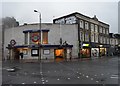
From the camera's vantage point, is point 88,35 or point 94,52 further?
point 94,52

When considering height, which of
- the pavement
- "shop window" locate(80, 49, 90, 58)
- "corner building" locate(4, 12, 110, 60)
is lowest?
the pavement

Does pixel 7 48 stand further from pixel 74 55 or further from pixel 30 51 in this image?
pixel 74 55

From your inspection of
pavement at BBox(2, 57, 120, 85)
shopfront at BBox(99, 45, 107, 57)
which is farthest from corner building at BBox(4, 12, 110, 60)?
pavement at BBox(2, 57, 120, 85)

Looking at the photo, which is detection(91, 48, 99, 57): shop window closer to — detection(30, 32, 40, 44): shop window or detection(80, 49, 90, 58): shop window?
detection(80, 49, 90, 58): shop window

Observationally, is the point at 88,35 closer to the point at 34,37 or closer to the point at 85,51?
the point at 85,51

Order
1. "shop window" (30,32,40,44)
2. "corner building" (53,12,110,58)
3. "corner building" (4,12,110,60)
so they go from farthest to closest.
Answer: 1. "corner building" (53,12,110,58)
2. "shop window" (30,32,40,44)
3. "corner building" (4,12,110,60)

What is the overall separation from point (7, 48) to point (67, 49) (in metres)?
15.6

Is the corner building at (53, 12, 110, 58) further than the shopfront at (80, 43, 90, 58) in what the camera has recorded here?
No

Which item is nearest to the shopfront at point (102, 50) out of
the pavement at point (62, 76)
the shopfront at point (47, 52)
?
the shopfront at point (47, 52)

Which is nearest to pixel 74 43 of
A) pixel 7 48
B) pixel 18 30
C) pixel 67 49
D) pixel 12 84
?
pixel 67 49

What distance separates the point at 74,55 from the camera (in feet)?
150

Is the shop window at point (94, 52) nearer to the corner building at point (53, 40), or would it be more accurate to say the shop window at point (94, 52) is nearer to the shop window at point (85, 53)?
the shop window at point (85, 53)

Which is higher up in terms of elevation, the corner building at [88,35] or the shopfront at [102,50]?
the corner building at [88,35]

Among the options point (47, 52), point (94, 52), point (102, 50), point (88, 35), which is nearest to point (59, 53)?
point (47, 52)
